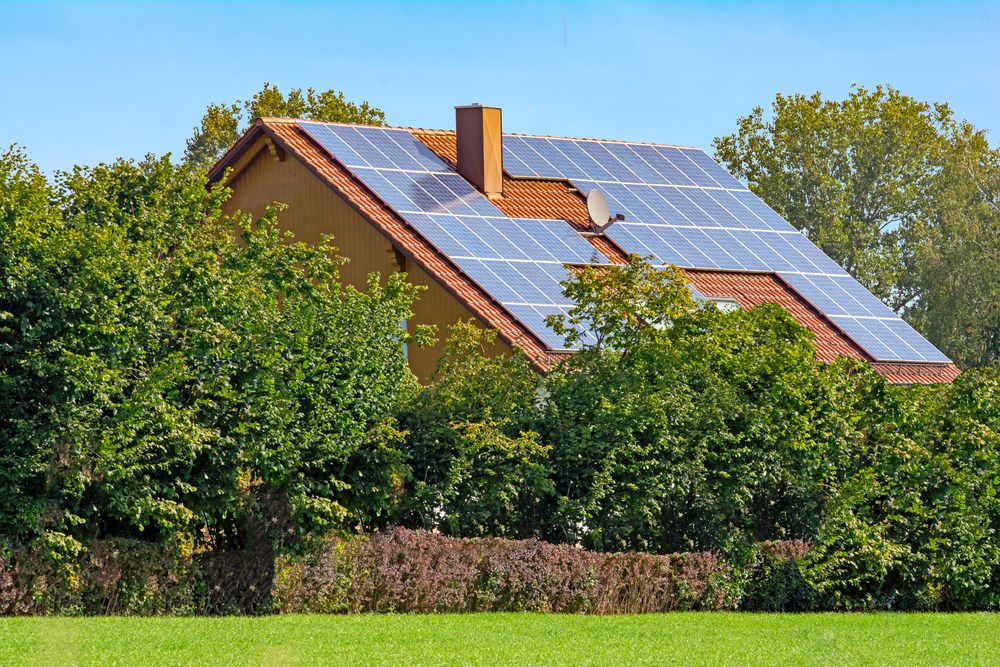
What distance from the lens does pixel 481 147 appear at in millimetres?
27594

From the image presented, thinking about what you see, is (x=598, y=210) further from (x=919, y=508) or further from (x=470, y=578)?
(x=470, y=578)

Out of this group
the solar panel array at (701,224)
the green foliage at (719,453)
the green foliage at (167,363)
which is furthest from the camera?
the solar panel array at (701,224)

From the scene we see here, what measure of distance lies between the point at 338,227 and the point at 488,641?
1349 cm

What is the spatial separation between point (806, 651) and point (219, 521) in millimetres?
7549

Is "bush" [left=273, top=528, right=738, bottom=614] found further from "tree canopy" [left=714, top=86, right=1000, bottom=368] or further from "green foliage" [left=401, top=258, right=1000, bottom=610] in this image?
"tree canopy" [left=714, top=86, right=1000, bottom=368]

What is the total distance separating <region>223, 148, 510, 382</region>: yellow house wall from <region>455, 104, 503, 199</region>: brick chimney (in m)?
3.77

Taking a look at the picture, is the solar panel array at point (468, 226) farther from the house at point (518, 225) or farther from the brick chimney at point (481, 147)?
the brick chimney at point (481, 147)

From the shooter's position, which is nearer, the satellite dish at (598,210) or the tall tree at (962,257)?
the satellite dish at (598,210)

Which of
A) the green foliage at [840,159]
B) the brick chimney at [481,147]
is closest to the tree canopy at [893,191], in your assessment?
the green foliage at [840,159]

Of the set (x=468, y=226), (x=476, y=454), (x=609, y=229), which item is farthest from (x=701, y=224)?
(x=476, y=454)

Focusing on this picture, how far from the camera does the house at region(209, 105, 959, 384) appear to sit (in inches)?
897

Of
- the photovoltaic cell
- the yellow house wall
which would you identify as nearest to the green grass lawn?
the photovoltaic cell

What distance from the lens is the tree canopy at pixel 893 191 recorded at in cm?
6006

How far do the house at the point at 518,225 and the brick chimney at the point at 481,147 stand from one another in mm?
34
